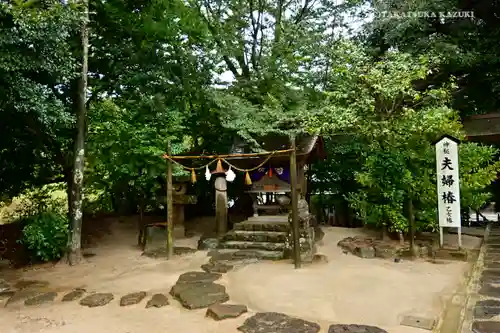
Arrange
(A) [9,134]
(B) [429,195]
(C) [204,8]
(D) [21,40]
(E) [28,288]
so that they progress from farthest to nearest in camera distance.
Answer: (C) [204,8]
(A) [9,134]
(B) [429,195]
(E) [28,288]
(D) [21,40]

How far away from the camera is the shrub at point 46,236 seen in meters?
9.36

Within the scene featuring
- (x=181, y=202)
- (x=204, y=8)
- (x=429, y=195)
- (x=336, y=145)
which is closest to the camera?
(x=429, y=195)

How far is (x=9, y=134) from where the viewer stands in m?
9.99

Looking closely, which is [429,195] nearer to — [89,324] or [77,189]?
[89,324]

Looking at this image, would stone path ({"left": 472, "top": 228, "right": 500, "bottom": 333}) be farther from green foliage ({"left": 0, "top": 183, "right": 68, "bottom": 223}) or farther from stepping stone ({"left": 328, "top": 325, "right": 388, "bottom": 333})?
green foliage ({"left": 0, "top": 183, "right": 68, "bottom": 223})

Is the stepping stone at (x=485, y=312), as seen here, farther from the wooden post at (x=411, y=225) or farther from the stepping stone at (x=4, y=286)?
the stepping stone at (x=4, y=286)

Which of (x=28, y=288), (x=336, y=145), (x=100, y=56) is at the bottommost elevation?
(x=28, y=288)

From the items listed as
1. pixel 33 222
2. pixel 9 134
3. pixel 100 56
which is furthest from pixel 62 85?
pixel 33 222

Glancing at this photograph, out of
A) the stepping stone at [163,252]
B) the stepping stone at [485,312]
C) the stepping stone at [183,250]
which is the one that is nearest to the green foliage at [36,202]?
the stepping stone at [163,252]

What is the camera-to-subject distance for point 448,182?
27.8 ft

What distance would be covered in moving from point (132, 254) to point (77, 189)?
7.74 ft

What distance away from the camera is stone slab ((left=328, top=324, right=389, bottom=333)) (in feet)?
15.2

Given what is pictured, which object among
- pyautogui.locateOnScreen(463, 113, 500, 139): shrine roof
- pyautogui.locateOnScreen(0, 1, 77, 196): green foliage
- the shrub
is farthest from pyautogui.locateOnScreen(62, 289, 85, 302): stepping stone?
pyautogui.locateOnScreen(463, 113, 500, 139): shrine roof

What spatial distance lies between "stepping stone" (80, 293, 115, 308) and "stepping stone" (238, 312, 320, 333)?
8.70 ft
